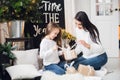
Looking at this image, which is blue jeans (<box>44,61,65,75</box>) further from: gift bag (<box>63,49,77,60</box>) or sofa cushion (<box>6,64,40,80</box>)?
sofa cushion (<box>6,64,40,80</box>)

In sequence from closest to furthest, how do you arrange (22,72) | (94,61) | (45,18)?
(22,72) → (94,61) → (45,18)

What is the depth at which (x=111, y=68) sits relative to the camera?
5.46 meters

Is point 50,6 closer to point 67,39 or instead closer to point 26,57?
point 67,39

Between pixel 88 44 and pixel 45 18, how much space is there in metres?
1.24

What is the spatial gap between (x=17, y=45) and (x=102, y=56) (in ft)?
4.59

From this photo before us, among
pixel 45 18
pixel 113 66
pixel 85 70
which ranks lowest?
pixel 113 66

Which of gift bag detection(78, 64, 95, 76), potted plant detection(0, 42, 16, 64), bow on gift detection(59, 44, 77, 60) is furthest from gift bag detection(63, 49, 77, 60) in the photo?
potted plant detection(0, 42, 16, 64)

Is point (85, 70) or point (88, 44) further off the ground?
point (88, 44)

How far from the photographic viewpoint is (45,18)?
555 cm

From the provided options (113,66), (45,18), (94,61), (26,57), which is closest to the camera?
(26,57)

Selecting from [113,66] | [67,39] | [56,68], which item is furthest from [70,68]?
[113,66]

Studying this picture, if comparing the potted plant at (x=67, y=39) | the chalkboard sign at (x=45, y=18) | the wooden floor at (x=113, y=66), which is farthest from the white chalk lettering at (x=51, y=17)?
the wooden floor at (x=113, y=66)

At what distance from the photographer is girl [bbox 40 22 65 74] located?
4.29 meters

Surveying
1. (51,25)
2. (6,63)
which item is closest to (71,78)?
(6,63)
